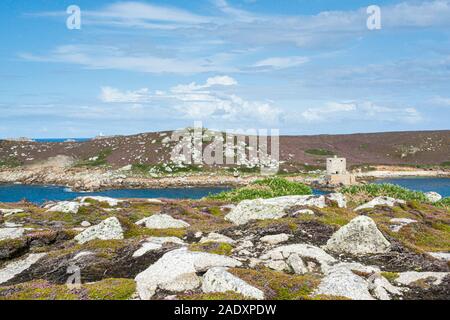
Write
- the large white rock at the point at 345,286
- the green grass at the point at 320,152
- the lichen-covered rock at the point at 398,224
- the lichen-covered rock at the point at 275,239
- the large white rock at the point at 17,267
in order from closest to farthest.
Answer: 1. the large white rock at the point at 345,286
2. the large white rock at the point at 17,267
3. the lichen-covered rock at the point at 275,239
4. the lichen-covered rock at the point at 398,224
5. the green grass at the point at 320,152

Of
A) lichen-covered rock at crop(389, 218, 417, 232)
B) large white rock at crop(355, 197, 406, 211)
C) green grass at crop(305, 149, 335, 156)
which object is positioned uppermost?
lichen-covered rock at crop(389, 218, 417, 232)

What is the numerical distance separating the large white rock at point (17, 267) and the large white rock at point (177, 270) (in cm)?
571

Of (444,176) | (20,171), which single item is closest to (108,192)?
(20,171)

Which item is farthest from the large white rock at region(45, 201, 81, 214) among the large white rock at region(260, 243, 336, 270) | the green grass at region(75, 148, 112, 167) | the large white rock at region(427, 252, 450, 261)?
the green grass at region(75, 148, 112, 167)

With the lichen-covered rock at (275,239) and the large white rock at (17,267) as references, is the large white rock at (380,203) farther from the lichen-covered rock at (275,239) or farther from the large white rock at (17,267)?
the large white rock at (17,267)

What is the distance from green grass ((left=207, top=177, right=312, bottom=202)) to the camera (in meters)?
43.4

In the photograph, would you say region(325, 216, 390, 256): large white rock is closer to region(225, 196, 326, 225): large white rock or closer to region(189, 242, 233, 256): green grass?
region(189, 242, 233, 256): green grass

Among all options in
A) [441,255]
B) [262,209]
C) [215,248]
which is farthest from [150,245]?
[262,209]

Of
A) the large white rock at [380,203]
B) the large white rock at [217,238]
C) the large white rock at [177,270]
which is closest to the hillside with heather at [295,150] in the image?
the large white rock at [380,203]

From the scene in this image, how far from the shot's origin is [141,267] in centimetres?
1361

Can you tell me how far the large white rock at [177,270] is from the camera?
37.2 feet

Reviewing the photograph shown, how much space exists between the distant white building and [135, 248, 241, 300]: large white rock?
8703 cm

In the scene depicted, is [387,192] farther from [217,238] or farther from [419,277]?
[419,277]

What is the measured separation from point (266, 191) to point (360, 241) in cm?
2787
